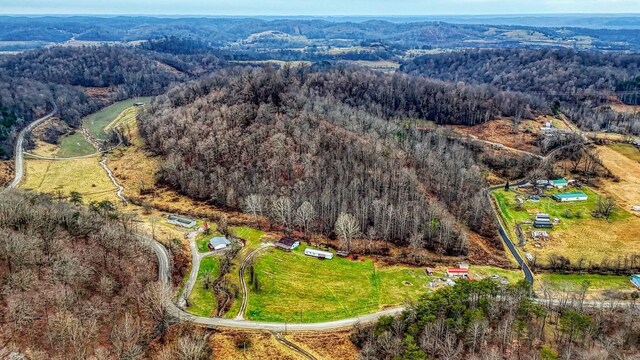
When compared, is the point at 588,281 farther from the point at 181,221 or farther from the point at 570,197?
the point at 181,221

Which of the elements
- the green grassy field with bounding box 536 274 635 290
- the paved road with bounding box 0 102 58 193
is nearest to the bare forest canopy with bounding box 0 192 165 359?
the paved road with bounding box 0 102 58 193

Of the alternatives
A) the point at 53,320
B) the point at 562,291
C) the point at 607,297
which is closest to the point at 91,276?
the point at 53,320

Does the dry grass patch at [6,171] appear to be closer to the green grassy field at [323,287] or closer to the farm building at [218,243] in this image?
the farm building at [218,243]

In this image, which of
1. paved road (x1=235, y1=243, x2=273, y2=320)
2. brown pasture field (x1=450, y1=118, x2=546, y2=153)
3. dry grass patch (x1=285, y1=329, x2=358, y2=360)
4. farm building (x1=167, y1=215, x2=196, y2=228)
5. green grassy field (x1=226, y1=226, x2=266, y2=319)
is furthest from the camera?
brown pasture field (x1=450, y1=118, x2=546, y2=153)

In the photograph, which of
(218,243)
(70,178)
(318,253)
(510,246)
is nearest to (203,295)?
(218,243)

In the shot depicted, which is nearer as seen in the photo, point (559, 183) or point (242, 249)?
point (242, 249)

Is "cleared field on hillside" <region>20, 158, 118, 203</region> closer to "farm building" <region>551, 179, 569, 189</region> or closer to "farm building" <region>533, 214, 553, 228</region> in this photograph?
"farm building" <region>533, 214, 553, 228</region>

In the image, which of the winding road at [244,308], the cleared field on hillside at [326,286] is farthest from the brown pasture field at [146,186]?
the cleared field on hillside at [326,286]
